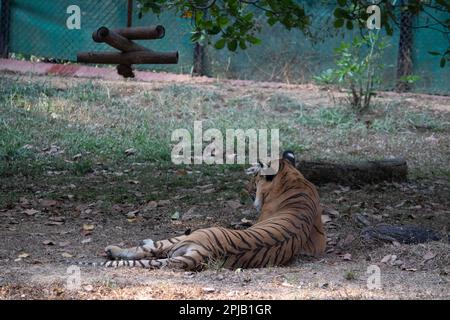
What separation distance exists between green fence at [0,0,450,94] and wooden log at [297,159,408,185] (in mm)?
5374

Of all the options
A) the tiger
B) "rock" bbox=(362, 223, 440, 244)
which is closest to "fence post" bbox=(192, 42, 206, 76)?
the tiger

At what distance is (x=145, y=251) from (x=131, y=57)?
5.54 feet

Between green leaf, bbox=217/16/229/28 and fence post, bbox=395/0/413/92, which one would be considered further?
fence post, bbox=395/0/413/92

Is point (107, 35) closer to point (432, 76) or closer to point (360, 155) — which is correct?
point (360, 155)

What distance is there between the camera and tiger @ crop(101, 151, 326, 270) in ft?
19.8

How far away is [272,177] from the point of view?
24.2 ft

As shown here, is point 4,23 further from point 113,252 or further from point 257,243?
point 257,243

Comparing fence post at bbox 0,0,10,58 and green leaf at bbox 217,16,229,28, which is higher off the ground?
fence post at bbox 0,0,10,58

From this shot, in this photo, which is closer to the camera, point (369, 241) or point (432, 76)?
point (369, 241)

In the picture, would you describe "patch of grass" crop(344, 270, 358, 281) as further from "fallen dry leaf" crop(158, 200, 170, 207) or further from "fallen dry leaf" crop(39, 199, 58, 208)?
"fallen dry leaf" crop(39, 199, 58, 208)

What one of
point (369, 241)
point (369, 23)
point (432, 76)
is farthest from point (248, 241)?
point (432, 76)

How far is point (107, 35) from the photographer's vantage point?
21.6 ft

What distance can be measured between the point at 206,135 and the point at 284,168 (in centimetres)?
442
